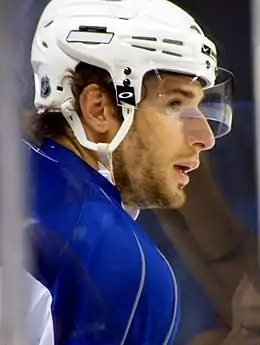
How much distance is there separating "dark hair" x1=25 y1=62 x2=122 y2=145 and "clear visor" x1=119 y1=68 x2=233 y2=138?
0.09 feet

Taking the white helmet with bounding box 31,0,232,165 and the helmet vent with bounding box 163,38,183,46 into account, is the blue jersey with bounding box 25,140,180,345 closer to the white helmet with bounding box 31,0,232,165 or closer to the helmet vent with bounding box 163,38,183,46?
the white helmet with bounding box 31,0,232,165

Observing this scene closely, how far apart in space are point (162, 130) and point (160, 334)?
0.26m

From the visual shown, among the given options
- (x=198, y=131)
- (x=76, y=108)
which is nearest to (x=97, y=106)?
(x=76, y=108)

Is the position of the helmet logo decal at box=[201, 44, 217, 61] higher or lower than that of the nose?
higher

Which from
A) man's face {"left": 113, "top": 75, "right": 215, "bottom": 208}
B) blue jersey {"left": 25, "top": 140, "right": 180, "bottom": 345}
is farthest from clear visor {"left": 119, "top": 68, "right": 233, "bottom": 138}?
blue jersey {"left": 25, "top": 140, "right": 180, "bottom": 345}

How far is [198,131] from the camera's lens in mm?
890

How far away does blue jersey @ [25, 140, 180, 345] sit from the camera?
2.72ft

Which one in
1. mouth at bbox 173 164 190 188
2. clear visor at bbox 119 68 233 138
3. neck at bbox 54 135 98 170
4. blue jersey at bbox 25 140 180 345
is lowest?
blue jersey at bbox 25 140 180 345

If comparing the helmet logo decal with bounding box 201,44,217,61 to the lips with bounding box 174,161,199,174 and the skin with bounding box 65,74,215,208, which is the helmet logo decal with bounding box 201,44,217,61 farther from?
the lips with bounding box 174,161,199,174

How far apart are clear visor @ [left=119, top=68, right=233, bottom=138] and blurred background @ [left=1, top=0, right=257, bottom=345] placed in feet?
0.05

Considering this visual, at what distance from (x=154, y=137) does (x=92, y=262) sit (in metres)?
0.18

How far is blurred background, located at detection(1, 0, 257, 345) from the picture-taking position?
0.88 m

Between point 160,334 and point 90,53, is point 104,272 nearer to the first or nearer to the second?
point 160,334

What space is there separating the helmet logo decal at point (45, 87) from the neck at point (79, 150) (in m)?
0.06
